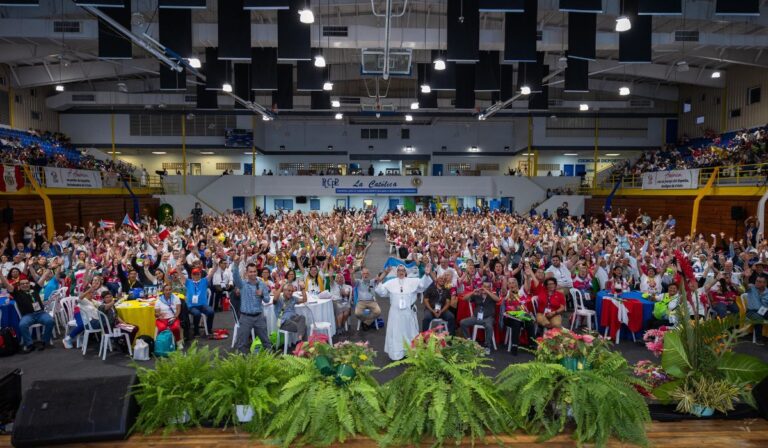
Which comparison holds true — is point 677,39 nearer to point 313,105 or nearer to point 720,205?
point 720,205

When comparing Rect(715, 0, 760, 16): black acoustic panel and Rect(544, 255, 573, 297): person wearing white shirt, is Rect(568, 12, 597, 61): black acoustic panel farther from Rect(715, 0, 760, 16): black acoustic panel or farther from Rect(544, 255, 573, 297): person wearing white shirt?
Rect(544, 255, 573, 297): person wearing white shirt

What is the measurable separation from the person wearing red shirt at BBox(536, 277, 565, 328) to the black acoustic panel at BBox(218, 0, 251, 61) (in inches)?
318

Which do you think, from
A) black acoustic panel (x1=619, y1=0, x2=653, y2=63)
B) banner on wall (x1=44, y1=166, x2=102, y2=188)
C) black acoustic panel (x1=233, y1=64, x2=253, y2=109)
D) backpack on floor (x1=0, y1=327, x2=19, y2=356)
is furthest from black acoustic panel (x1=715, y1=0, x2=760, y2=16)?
banner on wall (x1=44, y1=166, x2=102, y2=188)

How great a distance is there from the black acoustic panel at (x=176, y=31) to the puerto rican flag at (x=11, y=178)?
1049cm

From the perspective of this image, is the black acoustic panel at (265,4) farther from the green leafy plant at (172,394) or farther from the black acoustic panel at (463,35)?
the green leafy plant at (172,394)

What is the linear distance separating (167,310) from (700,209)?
22.0m

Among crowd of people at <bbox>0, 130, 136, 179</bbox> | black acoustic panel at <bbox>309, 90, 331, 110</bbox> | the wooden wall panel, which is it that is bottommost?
the wooden wall panel

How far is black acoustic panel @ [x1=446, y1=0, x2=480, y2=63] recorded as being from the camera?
1049cm

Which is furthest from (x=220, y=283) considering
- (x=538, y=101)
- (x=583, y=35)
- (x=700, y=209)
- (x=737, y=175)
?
(x=700, y=209)

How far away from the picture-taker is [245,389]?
3676 millimetres

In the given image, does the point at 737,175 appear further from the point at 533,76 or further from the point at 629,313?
the point at 629,313

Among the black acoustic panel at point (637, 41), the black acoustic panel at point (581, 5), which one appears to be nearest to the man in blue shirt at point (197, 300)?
the black acoustic panel at point (581, 5)

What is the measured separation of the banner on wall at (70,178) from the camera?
19438mm

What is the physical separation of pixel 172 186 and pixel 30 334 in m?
26.2
